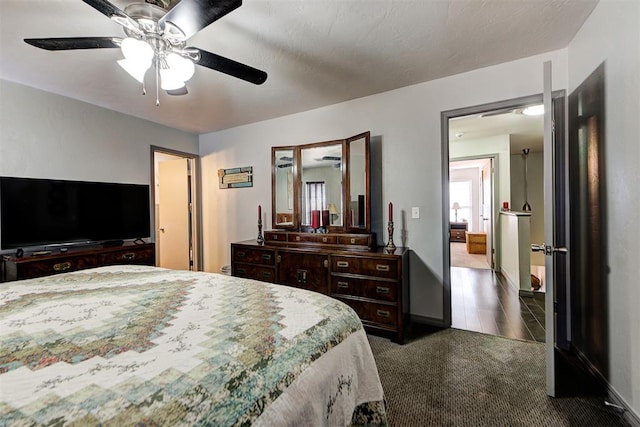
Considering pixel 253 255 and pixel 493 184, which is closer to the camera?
pixel 253 255

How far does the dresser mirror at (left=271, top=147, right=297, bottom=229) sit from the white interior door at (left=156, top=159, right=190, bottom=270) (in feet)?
5.66

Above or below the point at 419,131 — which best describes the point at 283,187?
below

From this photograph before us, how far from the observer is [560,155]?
216cm

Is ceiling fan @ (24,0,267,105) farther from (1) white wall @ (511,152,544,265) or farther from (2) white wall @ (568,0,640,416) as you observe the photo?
(1) white wall @ (511,152,544,265)

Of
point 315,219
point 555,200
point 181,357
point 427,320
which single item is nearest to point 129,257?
point 315,219

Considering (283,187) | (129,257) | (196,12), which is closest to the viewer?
(196,12)

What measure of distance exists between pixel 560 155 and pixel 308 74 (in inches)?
85.0

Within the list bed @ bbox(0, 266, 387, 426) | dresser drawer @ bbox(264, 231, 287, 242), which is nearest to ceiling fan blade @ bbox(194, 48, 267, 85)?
bed @ bbox(0, 266, 387, 426)

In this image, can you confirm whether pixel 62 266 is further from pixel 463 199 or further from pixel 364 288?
pixel 463 199

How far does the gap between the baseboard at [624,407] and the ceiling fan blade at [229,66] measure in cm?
268

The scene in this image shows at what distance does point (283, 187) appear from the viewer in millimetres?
3326

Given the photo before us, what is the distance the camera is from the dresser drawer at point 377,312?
7.55 feet

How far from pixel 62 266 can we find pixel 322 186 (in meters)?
2.52

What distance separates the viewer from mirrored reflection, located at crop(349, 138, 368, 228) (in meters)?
2.76
